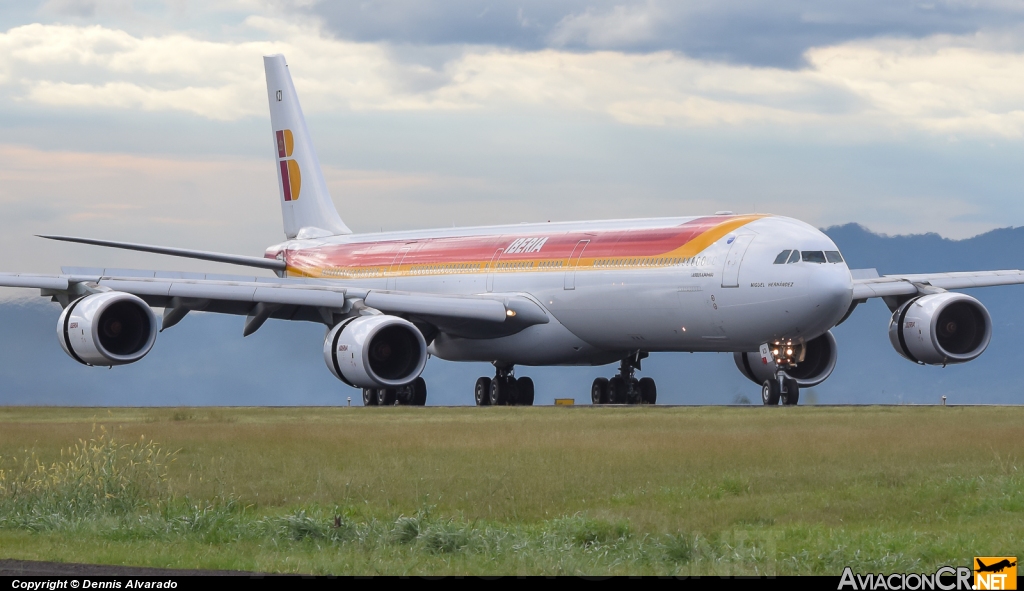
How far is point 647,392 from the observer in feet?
120

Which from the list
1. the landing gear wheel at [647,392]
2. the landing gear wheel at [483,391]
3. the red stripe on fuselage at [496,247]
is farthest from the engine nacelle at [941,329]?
the landing gear wheel at [483,391]

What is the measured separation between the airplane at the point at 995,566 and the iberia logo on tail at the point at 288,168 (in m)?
38.5

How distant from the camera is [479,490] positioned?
15.2 meters

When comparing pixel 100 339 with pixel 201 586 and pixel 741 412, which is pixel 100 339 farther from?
pixel 201 586

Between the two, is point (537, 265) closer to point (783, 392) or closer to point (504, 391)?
point (504, 391)

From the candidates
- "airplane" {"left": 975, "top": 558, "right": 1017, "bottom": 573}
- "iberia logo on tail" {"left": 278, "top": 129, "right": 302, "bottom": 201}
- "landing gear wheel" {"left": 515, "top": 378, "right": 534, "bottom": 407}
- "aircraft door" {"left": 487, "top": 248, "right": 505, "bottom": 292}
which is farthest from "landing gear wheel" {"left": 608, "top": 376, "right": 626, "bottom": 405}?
"airplane" {"left": 975, "top": 558, "right": 1017, "bottom": 573}

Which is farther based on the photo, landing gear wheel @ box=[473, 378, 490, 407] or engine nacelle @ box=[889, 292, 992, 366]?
landing gear wheel @ box=[473, 378, 490, 407]

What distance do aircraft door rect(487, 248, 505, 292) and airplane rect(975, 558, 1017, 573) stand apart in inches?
1013

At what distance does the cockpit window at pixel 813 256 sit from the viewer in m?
29.3

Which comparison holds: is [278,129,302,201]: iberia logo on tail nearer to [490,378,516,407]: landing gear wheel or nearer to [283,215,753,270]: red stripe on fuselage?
[283,215,753,270]: red stripe on fuselage

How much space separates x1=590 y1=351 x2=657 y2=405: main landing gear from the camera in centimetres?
3644

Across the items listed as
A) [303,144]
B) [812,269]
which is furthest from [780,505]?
[303,144]

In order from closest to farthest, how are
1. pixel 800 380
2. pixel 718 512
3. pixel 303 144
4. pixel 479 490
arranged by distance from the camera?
pixel 718 512
pixel 479 490
pixel 800 380
pixel 303 144

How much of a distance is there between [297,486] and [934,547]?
7360 millimetres
